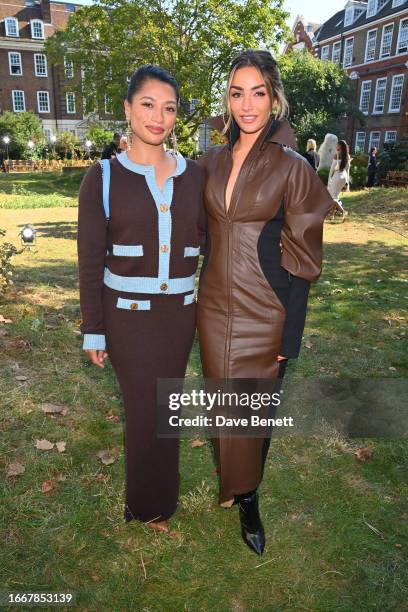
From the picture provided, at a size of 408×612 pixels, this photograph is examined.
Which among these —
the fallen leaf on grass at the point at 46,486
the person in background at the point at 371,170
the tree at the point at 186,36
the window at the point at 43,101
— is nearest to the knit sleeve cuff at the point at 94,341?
the fallen leaf on grass at the point at 46,486

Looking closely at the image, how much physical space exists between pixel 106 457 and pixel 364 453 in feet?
6.76

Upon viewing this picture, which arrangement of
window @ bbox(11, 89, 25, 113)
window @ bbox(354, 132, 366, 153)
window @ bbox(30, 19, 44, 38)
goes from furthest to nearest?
1. window @ bbox(11, 89, 25, 113)
2. window @ bbox(30, 19, 44, 38)
3. window @ bbox(354, 132, 366, 153)

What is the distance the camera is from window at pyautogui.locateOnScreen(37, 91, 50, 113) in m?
48.8

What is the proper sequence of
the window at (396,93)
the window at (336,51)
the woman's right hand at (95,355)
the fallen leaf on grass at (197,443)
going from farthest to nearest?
the window at (336,51) < the window at (396,93) < the fallen leaf on grass at (197,443) < the woman's right hand at (95,355)

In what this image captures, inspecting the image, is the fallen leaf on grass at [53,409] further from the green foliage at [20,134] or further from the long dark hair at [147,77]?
the green foliage at [20,134]

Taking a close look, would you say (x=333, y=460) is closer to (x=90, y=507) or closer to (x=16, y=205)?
(x=90, y=507)

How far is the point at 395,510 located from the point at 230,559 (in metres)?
1.22

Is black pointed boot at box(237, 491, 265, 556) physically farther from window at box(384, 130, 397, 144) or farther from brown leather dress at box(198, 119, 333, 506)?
window at box(384, 130, 397, 144)

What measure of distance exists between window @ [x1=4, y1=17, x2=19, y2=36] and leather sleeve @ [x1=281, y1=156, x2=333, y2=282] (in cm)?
5550

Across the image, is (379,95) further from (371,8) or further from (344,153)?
(344,153)

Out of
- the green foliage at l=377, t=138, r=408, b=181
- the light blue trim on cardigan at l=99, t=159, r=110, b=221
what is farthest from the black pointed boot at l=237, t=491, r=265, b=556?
the green foliage at l=377, t=138, r=408, b=181

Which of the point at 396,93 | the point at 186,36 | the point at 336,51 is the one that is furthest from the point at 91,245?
the point at 336,51

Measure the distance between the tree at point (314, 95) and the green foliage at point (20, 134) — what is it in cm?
2086

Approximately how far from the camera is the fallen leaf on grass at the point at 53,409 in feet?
13.9
